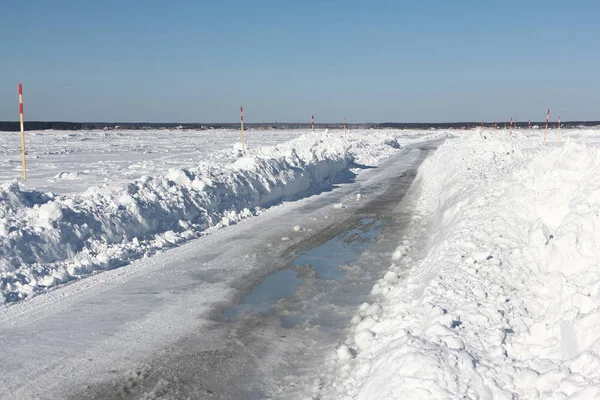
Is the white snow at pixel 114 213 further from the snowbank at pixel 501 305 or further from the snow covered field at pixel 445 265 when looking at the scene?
the snowbank at pixel 501 305

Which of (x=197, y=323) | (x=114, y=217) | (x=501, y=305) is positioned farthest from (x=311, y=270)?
(x=114, y=217)

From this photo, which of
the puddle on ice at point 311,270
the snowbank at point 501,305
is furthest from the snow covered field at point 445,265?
the puddle on ice at point 311,270

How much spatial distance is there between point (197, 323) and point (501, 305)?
3.26 m

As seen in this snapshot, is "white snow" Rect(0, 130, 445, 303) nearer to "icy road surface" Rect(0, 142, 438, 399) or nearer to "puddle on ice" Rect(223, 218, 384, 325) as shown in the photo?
"icy road surface" Rect(0, 142, 438, 399)

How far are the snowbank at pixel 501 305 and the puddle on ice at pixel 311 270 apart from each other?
0.85m

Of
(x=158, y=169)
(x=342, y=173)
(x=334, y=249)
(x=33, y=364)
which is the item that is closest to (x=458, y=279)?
(x=334, y=249)

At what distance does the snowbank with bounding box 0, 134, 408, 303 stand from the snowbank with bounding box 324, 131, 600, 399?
4.34 metres

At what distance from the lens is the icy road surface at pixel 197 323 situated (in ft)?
14.9

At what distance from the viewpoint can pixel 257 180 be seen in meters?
14.7

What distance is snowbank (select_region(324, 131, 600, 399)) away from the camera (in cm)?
367

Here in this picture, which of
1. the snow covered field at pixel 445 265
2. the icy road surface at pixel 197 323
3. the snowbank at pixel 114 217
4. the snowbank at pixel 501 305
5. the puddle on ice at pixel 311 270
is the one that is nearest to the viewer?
the snowbank at pixel 501 305

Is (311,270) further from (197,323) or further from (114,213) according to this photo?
(114,213)

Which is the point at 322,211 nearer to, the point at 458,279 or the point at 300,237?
the point at 300,237

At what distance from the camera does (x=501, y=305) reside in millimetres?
5168
